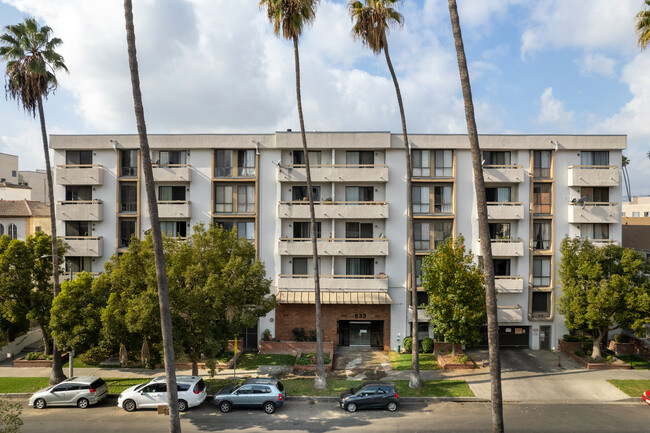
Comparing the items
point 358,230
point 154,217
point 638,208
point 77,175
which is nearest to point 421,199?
point 358,230

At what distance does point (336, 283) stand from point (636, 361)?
2199cm

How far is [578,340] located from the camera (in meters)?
32.6

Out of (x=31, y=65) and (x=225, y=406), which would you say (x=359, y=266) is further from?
(x=31, y=65)

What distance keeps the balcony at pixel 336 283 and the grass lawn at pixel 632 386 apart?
51.1 ft

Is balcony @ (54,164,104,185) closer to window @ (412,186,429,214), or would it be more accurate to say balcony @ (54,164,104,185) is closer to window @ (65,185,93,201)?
window @ (65,185,93,201)

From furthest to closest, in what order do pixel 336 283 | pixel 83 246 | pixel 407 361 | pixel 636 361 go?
pixel 83 246
pixel 336 283
pixel 407 361
pixel 636 361

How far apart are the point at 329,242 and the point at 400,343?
9715mm

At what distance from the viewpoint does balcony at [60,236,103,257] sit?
33781mm

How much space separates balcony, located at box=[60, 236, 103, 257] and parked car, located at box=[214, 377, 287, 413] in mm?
18517

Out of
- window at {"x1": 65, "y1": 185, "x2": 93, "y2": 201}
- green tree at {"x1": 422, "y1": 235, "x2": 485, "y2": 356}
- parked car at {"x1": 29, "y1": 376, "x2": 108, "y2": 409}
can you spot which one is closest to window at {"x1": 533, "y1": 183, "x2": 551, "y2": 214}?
green tree at {"x1": 422, "y1": 235, "x2": 485, "y2": 356}

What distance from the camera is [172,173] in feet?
111

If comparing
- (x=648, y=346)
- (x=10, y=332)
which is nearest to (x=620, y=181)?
(x=648, y=346)

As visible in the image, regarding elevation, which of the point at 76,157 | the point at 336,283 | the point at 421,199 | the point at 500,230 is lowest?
the point at 336,283

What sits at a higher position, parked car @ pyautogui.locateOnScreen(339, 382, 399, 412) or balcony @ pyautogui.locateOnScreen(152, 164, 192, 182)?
balcony @ pyautogui.locateOnScreen(152, 164, 192, 182)
